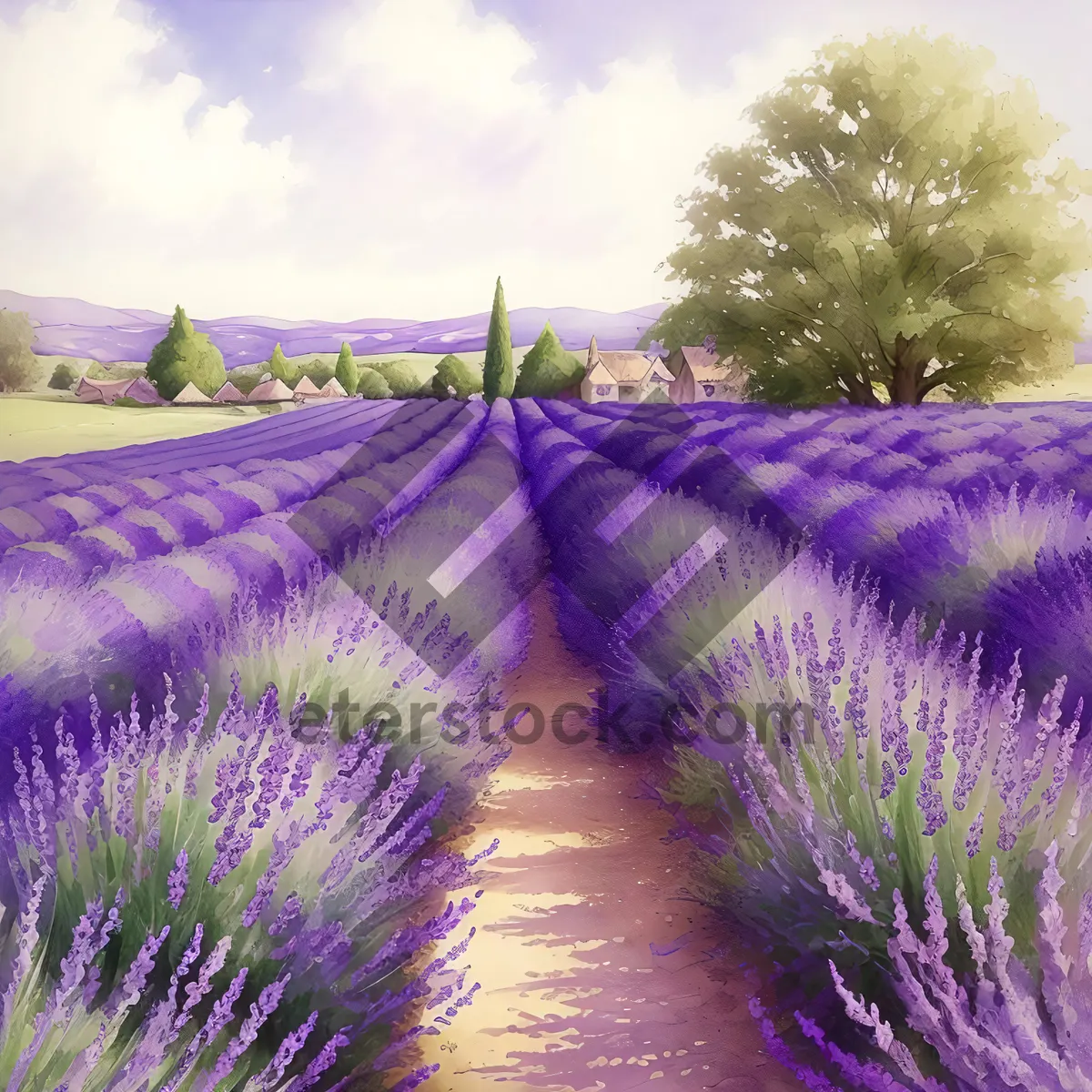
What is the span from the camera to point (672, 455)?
5746mm

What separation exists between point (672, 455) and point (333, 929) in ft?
15.9

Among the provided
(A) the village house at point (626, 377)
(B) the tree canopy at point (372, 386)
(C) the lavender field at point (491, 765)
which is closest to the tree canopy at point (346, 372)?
(B) the tree canopy at point (372, 386)

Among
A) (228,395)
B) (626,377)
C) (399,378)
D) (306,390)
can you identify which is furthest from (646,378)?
(228,395)

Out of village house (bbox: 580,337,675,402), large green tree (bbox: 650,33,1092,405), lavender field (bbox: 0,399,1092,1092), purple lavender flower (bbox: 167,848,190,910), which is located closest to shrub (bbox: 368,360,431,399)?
village house (bbox: 580,337,675,402)

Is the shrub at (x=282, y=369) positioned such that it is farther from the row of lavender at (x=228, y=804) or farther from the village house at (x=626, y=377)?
the row of lavender at (x=228, y=804)

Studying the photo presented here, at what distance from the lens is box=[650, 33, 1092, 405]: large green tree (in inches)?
371

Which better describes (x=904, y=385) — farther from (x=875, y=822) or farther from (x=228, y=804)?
(x=228, y=804)

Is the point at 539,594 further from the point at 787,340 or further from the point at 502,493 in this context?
the point at 787,340

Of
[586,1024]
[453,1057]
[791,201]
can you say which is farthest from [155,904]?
[791,201]

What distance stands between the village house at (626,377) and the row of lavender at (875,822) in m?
34.5

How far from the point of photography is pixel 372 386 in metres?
41.2

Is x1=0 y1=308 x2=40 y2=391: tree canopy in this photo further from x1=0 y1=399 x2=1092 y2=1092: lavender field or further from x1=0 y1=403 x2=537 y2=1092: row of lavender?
x1=0 y1=403 x2=537 y2=1092: row of lavender

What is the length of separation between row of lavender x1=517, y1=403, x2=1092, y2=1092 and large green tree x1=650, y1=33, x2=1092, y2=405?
8.46 metres

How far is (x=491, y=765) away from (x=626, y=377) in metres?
39.0
